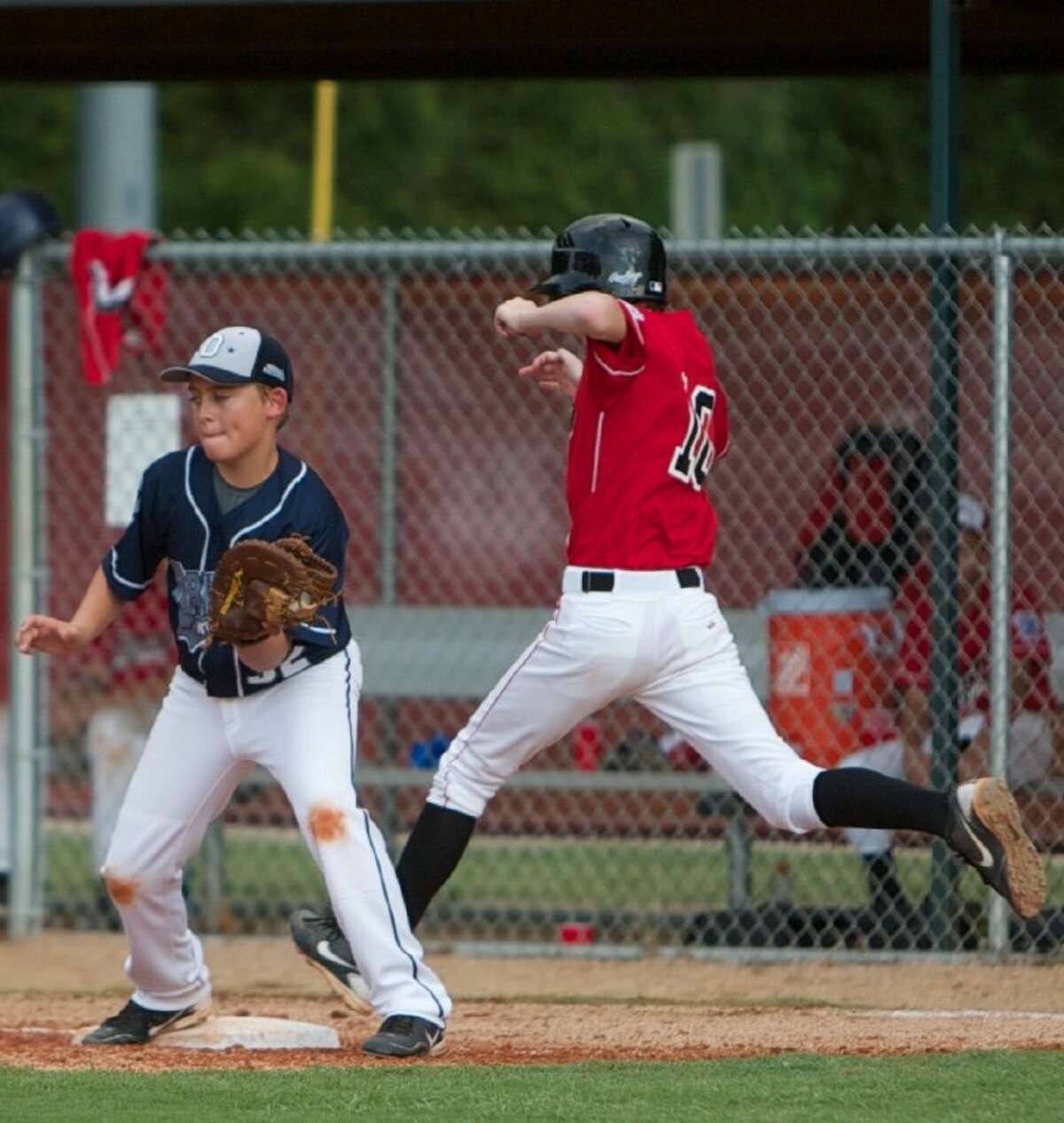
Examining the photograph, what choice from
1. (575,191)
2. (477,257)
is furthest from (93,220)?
(575,191)

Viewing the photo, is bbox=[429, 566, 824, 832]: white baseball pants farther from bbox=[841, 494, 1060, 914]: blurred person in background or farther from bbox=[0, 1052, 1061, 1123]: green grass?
bbox=[841, 494, 1060, 914]: blurred person in background

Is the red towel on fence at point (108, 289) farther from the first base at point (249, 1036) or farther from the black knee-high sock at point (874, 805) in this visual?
the black knee-high sock at point (874, 805)

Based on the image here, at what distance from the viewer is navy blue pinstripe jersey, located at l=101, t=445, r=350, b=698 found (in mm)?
5438

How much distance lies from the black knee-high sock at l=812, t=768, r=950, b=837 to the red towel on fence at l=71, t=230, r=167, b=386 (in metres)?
3.32

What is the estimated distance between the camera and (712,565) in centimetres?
822

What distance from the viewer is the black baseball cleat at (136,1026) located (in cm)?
571

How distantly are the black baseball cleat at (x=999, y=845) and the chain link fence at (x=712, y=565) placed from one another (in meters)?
1.76

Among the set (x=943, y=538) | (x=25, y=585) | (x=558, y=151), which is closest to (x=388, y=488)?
(x=25, y=585)

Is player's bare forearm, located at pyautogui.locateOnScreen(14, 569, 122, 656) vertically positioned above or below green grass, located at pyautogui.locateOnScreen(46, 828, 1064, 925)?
above

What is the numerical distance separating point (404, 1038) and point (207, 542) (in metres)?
1.19

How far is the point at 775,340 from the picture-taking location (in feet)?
26.6

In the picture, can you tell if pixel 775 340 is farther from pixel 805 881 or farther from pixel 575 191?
pixel 575 191

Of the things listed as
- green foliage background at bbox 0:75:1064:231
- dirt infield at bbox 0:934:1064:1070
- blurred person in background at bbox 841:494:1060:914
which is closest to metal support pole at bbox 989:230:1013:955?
blurred person in background at bbox 841:494:1060:914

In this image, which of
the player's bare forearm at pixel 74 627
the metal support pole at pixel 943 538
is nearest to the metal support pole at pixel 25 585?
the player's bare forearm at pixel 74 627
